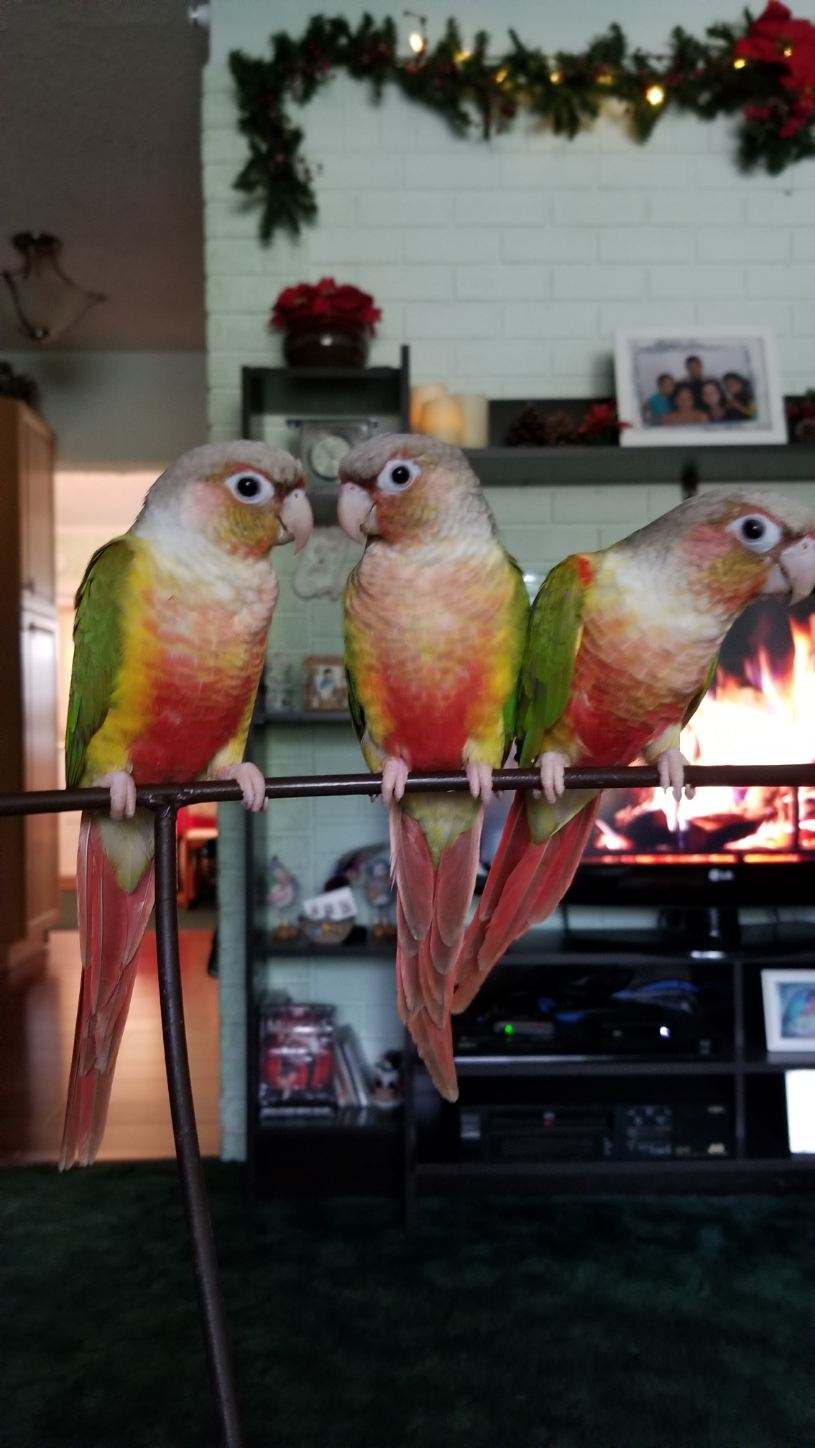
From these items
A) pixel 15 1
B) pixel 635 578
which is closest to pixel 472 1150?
pixel 635 578

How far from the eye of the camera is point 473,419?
2.73 m

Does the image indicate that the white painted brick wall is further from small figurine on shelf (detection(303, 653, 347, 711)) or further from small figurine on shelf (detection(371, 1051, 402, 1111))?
small figurine on shelf (detection(303, 653, 347, 711))

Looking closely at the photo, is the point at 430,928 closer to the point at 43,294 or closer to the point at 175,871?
the point at 175,871

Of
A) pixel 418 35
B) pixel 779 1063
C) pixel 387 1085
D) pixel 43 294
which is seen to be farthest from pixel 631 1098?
pixel 43 294

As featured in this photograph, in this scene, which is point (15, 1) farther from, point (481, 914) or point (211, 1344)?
point (211, 1344)

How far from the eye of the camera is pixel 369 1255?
241cm

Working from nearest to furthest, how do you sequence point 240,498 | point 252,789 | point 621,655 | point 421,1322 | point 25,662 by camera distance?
point 252,789
point 240,498
point 621,655
point 421,1322
point 25,662

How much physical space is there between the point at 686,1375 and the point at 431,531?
1644mm

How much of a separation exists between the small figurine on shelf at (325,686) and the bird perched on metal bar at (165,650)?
152 centimetres

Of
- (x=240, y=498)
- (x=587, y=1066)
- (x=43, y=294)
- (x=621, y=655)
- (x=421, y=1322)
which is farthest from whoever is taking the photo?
(x=43, y=294)

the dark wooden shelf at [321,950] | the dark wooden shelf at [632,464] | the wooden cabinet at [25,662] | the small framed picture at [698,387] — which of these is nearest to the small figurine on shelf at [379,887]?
the dark wooden shelf at [321,950]

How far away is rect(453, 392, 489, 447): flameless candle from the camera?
2.72 metres

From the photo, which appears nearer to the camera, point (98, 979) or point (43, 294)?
point (98, 979)

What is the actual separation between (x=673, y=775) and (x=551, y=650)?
0.94 feet
